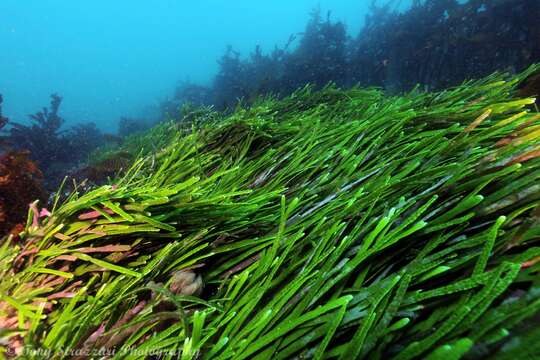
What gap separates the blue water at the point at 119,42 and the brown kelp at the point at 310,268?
41.9 meters

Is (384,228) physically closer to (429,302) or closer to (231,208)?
(429,302)

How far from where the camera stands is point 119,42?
3647 inches

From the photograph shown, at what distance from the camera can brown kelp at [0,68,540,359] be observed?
0.95 m

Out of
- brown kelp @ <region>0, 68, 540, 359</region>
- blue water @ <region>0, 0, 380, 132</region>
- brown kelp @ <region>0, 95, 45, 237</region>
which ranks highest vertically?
blue water @ <region>0, 0, 380, 132</region>

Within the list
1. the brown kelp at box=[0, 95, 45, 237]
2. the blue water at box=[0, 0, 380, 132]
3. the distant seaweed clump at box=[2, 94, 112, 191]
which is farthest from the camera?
the blue water at box=[0, 0, 380, 132]

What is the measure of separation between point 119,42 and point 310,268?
113 m

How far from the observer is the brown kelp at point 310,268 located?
37.3 inches

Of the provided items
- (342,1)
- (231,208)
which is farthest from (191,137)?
(342,1)

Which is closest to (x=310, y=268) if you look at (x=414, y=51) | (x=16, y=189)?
(x=16, y=189)

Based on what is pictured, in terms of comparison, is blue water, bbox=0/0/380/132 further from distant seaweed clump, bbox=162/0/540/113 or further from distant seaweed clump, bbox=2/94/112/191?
distant seaweed clump, bbox=162/0/540/113

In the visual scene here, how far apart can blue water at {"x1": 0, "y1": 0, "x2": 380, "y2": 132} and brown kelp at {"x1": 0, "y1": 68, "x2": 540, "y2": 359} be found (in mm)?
41942

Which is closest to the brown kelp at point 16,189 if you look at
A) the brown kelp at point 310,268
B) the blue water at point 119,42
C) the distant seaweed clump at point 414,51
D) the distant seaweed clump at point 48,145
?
the brown kelp at point 310,268

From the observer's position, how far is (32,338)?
3.86ft

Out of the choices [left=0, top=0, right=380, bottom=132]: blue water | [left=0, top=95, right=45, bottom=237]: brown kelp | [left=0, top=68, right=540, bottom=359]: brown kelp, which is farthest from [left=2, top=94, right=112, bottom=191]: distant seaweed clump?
[left=0, top=0, right=380, bottom=132]: blue water
